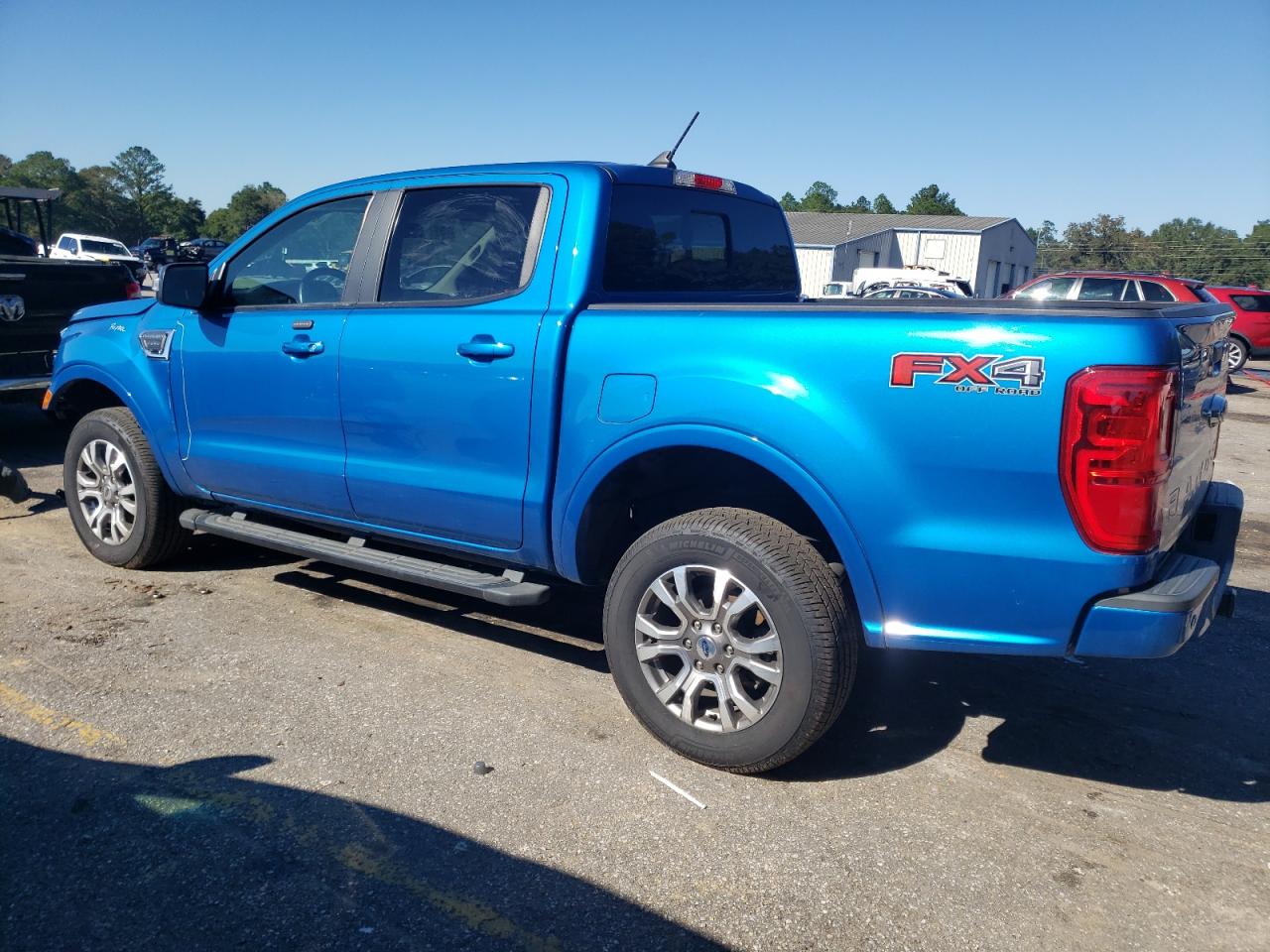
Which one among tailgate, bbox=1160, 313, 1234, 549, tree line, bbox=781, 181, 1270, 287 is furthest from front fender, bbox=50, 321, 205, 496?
tree line, bbox=781, 181, 1270, 287

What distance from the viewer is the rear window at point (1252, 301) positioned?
2009cm

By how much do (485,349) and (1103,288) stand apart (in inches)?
643

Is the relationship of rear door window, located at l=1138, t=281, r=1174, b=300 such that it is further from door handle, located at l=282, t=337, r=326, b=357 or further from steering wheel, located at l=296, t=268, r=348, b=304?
door handle, located at l=282, t=337, r=326, b=357

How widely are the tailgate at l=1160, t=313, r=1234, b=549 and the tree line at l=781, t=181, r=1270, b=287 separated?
80.6 m

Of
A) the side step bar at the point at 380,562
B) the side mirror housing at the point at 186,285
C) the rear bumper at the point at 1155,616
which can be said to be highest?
the side mirror housing at the point at 186,285

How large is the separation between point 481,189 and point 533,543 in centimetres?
149

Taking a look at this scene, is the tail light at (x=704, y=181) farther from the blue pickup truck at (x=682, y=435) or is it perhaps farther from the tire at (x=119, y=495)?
the tire at (x=119, y=495)

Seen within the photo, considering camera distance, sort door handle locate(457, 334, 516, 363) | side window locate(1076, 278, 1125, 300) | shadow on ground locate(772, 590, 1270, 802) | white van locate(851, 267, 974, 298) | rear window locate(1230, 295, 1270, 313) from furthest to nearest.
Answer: white van locate(851, 267, 974, 298) → rear window locate(1230, 295, 1270, 313) → side window locate(1076, 278, 1125, 300) → door handle locate(457, 334, 516, 363) → shadow on ground locate(772, 590, 1270, 802)

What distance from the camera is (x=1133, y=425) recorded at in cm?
274

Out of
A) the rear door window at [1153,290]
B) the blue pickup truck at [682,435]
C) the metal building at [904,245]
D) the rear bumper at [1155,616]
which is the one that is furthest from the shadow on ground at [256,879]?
the metal building at [904,245]

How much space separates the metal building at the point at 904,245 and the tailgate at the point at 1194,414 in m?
45.9

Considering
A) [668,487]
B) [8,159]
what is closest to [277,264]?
[668,487]

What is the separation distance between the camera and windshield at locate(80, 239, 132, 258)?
121 ft

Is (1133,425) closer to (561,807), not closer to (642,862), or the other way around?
(642,862)
